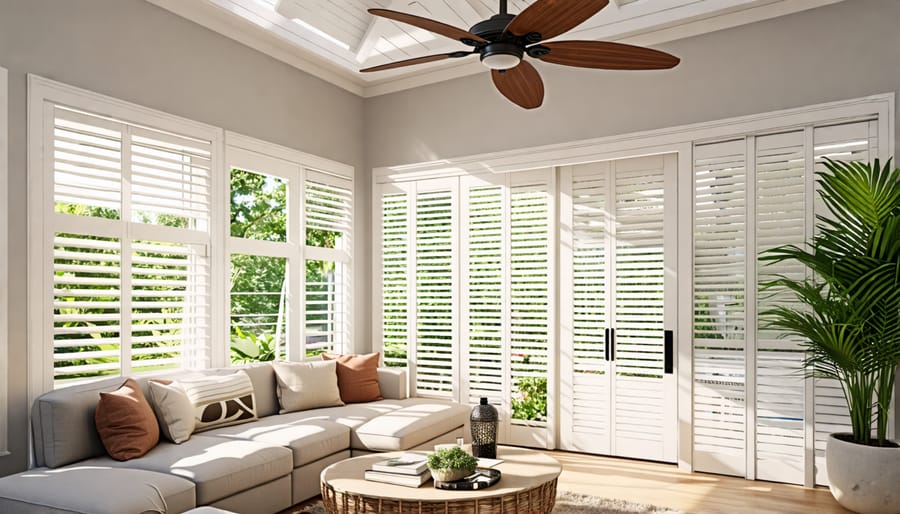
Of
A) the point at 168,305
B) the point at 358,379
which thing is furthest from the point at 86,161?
the point at 358,379

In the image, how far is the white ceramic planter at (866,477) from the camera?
3357 millimetres

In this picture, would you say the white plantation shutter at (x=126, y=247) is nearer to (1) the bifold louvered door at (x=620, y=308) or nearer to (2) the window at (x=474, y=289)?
(2) the window at (x=474, y=289)

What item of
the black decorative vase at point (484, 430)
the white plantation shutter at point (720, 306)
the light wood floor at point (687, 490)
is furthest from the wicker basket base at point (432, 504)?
the white plantation shutter at point (720, 306)

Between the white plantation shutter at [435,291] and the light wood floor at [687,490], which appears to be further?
the white plantation shutter at [435,291]

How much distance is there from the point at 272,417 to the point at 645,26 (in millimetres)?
3601

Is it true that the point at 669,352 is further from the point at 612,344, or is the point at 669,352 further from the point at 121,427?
the point at 121,427

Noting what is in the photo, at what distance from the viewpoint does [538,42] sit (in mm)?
2576

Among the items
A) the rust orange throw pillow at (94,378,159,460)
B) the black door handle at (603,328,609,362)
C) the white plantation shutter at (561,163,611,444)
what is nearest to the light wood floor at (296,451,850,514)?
the white plantation shutter at (561,163,611,444)

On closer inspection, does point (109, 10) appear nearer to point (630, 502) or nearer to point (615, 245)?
point (615, 245)

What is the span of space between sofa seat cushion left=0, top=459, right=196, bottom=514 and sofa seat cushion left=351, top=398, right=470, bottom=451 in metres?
1.26

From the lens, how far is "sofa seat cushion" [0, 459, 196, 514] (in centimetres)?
249

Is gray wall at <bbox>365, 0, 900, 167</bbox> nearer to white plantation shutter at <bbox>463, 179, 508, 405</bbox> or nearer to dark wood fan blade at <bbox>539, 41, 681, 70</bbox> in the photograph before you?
white plantation shutter at <bbox>463, 179, 508, 405</bbox>

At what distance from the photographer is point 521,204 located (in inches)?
205

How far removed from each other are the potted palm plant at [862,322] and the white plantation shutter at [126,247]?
11.7ft
